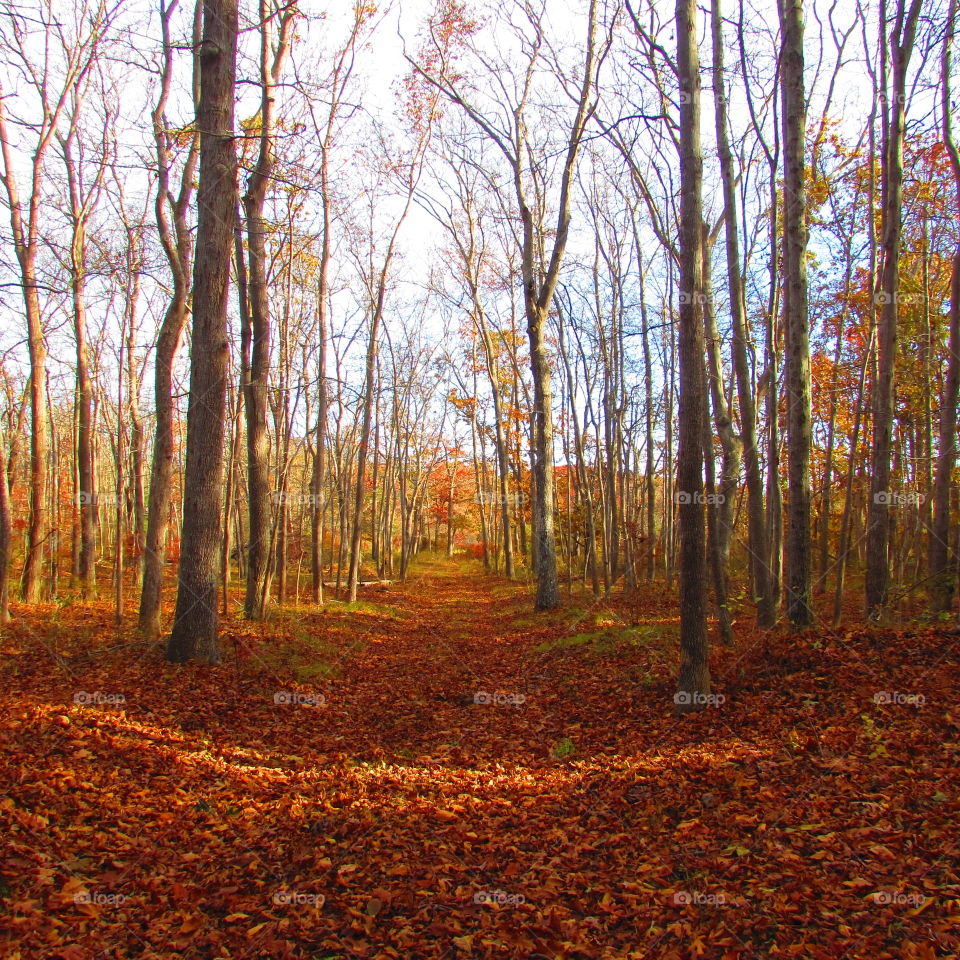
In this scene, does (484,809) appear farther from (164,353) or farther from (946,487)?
(164,353)

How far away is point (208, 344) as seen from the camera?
7949 millimetres

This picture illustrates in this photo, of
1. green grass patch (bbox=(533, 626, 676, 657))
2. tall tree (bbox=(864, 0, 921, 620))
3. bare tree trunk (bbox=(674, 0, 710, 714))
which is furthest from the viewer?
green grass patch (bbox=(533, 626, 676, 657))

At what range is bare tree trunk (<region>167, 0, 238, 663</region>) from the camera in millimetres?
7727

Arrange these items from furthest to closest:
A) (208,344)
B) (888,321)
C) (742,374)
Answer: (742,374) < (888,321) < (208,344)

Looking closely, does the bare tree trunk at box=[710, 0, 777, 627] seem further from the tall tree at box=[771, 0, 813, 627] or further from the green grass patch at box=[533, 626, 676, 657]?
the green grass patch at box=[533, 626, 676, 657]

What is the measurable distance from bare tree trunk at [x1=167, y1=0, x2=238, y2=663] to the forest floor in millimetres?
655

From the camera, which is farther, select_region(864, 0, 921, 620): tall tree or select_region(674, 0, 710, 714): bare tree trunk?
select_region(864, 0, 921, 620): tall tree

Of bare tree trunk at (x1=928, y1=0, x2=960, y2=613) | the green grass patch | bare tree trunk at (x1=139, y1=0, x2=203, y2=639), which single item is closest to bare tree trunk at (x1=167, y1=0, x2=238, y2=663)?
bare tree trunk at (x1=139, y1=0, x2=203, y2=639)

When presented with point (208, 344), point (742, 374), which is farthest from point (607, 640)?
point (208, 344)

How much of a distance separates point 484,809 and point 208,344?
623cm

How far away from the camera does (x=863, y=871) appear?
11.2 feet

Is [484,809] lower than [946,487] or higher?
lower

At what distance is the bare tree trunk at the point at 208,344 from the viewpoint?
773 centimetres

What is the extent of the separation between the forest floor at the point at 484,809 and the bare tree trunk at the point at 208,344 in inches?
25.8
